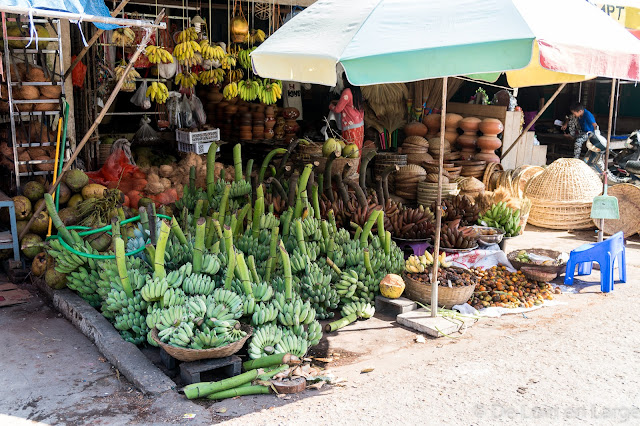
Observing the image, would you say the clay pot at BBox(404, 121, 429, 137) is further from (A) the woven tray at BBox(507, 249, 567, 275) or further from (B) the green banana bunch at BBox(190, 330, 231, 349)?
(B) the green banana bunch at BBox(190, 330, 231, 349)

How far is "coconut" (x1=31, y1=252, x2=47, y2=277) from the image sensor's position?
18.7ft

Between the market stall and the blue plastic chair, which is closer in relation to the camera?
the market stall

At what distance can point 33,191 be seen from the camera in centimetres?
618

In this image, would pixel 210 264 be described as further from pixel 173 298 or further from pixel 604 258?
pixel 604 258

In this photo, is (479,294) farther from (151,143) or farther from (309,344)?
(151,143)

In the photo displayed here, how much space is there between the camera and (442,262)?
5.51m

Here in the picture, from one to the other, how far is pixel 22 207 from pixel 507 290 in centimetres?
475

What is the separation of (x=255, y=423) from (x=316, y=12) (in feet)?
9.89

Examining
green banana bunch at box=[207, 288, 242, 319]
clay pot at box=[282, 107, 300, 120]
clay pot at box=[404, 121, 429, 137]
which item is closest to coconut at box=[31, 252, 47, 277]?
green banana bunch at box=[207, 288, 242, 319]

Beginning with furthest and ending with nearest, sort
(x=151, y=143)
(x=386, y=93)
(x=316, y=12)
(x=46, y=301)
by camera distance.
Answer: (x=386, y=93), (x=151, y=143), (x=46, y=301), (x=316, y=12)

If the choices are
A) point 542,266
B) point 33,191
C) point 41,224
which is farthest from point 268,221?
point 542,266

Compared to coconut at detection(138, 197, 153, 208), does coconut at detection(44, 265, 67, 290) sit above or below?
below

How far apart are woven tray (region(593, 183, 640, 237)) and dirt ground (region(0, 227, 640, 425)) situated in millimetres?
2886

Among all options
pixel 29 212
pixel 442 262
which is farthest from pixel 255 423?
pixel 29 212
